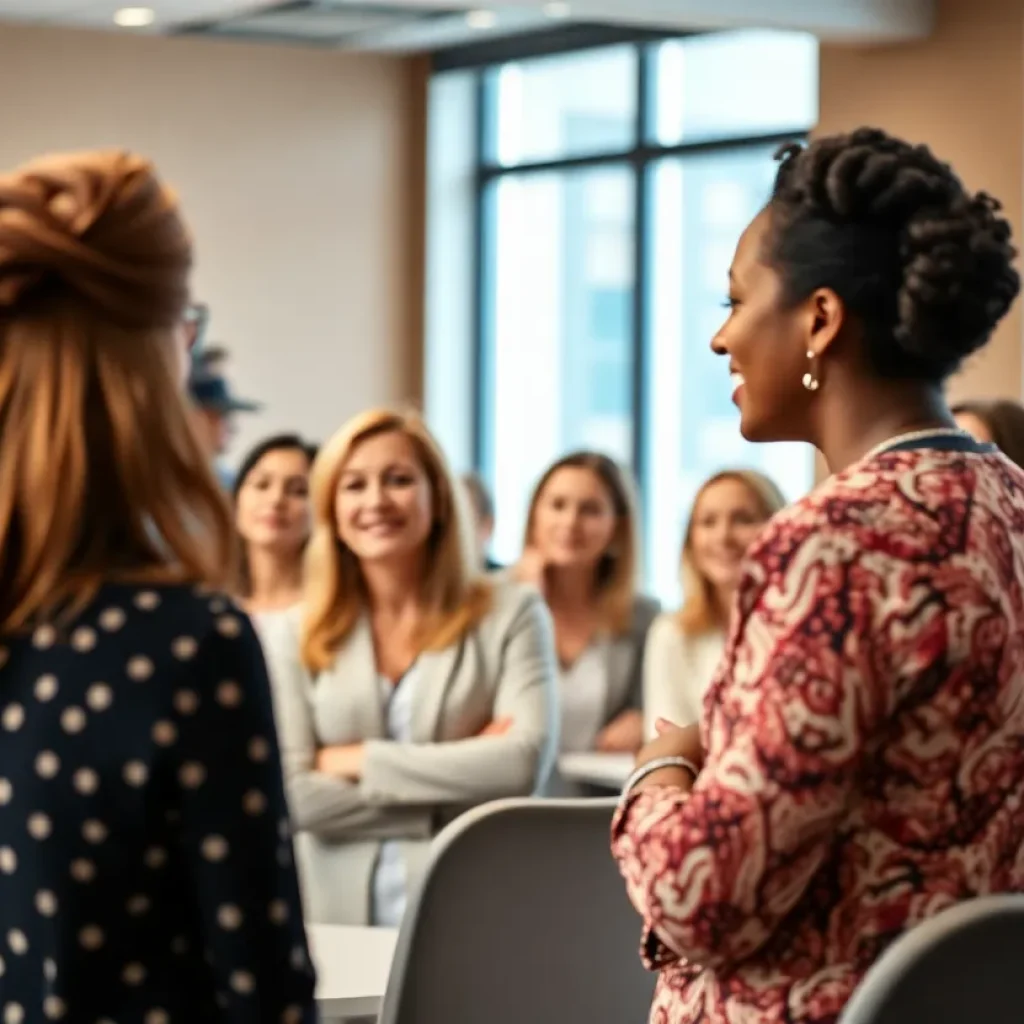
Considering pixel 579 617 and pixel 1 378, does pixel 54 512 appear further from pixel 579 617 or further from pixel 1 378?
pixel 579 617

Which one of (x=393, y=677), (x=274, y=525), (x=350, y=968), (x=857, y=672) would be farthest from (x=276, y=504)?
(x=857, y=672)

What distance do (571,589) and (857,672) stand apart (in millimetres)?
3946

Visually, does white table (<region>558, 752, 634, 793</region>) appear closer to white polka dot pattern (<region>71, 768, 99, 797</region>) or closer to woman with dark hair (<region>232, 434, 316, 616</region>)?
woman with dark hair (<region>232, 434, 316, 616</region>)

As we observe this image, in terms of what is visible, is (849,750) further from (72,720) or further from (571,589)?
(571,589)

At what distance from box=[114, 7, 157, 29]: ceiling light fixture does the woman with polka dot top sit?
7.57 meters

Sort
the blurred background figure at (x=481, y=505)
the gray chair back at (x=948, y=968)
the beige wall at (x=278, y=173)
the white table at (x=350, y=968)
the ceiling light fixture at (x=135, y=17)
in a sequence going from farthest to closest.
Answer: the beige wall at (x=278, y=173)
the ceiling light fixture at (x=135, y=17)
the blurred background figure at (x=481, y=505)
the white table at (x=350, y=968)
the gray chair back at (x=948, y=968)

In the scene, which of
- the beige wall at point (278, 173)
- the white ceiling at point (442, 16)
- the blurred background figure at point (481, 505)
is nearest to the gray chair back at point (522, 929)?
the white ceiling at point (442, 16)

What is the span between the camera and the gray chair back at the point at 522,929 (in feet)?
7.73

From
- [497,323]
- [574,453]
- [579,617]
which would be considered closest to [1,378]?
[579,617]

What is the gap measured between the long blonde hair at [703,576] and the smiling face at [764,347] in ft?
10.7

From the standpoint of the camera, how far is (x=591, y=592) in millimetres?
5590

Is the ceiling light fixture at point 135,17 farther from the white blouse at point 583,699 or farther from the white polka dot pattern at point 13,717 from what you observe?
the white polka dot pattern at point 13,717

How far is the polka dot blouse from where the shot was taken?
1.44 meters

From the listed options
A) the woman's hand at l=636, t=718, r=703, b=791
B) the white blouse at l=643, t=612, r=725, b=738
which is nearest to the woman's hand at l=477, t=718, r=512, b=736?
the white blouse at l=643, t=612, r=725, b=738
